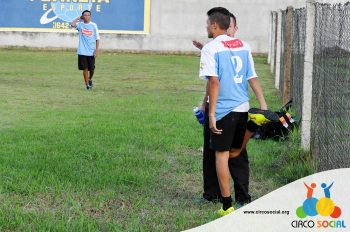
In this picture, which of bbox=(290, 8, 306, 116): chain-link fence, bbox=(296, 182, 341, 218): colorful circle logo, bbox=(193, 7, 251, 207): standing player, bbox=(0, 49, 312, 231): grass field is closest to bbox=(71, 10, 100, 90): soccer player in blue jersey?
Answer: bbox=(0, 49, 312, 231): grass field

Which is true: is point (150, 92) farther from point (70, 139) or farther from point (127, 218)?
point (127, 218)

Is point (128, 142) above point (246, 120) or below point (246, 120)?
below

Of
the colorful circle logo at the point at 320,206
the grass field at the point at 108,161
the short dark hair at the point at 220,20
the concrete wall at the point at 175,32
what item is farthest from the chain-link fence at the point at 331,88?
the concrete wall at the point at 175,32

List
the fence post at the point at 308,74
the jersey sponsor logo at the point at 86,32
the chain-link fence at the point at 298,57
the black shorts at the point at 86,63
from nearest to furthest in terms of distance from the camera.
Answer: the fence post at the point at 308,74 < the chain-link fence at the point at 298,57 < the jersey sponsor logo at the point at 86,32 < the black shorts at the point at 86,63

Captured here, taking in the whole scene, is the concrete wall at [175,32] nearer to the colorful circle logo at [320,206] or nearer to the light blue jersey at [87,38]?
Result: the light blue jersey at [87,38]

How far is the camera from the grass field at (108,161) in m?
6.18

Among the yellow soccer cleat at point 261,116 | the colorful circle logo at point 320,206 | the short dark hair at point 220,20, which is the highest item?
the short dark hair at point 220,20

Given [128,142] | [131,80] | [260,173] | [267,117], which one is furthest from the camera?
[131,80]

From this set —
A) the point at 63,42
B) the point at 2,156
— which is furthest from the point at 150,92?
the point at 63,42

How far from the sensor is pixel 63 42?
3238 cm

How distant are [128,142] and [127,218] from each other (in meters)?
3.31

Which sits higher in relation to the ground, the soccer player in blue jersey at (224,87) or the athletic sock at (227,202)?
the soccer player in blue jersey at (224,87)

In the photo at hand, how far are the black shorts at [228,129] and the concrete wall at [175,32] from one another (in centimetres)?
2530

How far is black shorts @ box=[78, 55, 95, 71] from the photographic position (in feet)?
55.2
